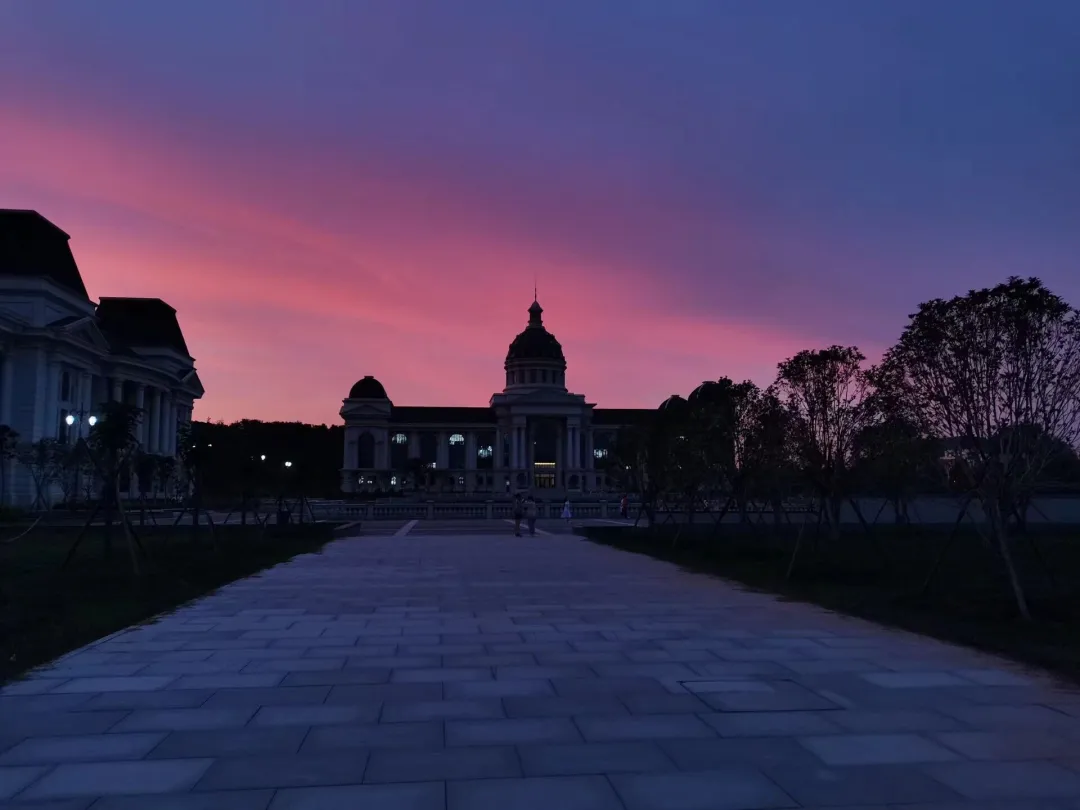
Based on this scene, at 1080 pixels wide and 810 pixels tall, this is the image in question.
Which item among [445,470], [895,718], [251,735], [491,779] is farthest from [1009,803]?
[445,470]

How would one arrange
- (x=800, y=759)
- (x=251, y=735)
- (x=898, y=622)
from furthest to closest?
(x=898, y=622), (x=251, y=735), (x=800, y=759)

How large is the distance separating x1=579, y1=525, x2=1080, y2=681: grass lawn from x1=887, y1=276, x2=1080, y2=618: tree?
133cm

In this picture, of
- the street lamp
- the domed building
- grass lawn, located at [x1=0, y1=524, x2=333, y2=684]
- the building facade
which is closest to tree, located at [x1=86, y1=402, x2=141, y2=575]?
grass lawn, located at [x1=0, y1=524, x2=333, y2=684]

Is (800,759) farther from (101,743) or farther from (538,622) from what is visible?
(538,622)

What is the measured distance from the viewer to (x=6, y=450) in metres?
53.7

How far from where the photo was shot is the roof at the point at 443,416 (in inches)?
5797

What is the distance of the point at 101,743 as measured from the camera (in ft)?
22.9

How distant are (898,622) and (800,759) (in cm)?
737

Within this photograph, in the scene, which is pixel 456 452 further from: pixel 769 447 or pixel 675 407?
pixel 769 447

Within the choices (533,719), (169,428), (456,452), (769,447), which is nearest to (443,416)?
(456,452)

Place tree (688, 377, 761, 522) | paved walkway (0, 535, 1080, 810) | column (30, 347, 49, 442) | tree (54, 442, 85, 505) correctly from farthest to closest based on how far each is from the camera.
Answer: column (30, 347, 49, 442)
tree (54, 442, 85, 505)
tree (688, 377, 761, 522)
paved walkway (0, 535, 1080, 810)

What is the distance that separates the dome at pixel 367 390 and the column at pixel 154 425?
51.5 m

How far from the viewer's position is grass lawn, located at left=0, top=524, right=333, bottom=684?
11.8m

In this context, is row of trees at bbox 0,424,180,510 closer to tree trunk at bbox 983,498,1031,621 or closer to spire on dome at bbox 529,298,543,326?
tree trunk at bbox 983,498,1031,621
